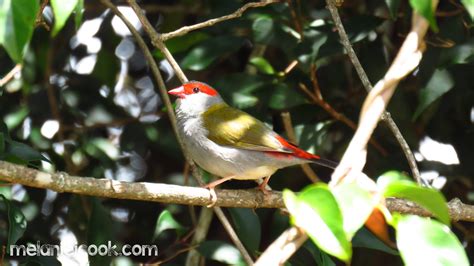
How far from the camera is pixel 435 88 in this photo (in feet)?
12.9

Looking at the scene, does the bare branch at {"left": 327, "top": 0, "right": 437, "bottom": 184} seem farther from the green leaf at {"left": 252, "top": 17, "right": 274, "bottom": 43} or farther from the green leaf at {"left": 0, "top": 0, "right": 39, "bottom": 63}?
the green leaf at {"left": 252, "top": 17, "right": 274, "bottom": 43}

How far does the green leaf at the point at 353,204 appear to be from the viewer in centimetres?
163

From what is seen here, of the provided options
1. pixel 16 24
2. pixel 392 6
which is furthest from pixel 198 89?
pixel 16 24

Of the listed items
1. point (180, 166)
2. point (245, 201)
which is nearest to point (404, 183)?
point (245, 201)

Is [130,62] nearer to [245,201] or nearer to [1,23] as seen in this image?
[245,201]

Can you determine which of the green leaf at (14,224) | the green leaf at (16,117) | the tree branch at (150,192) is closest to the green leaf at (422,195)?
the tree branch at (150,192)

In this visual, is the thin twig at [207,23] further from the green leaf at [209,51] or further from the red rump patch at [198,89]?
the red rump patch at [198,89]

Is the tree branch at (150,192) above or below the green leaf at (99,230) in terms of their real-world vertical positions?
above

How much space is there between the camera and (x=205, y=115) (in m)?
4.81

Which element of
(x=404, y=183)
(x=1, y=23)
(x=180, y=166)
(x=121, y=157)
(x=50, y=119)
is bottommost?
(x=180, y=166)

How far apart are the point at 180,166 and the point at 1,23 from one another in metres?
3.77

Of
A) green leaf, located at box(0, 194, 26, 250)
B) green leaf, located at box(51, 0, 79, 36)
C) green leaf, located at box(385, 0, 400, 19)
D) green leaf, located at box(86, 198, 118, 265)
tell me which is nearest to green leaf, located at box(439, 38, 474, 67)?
green leaf, located at box(385, 0, 400, 19)

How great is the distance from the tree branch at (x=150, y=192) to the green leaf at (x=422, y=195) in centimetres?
141

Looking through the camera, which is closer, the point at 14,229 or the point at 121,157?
the point at 14,229
